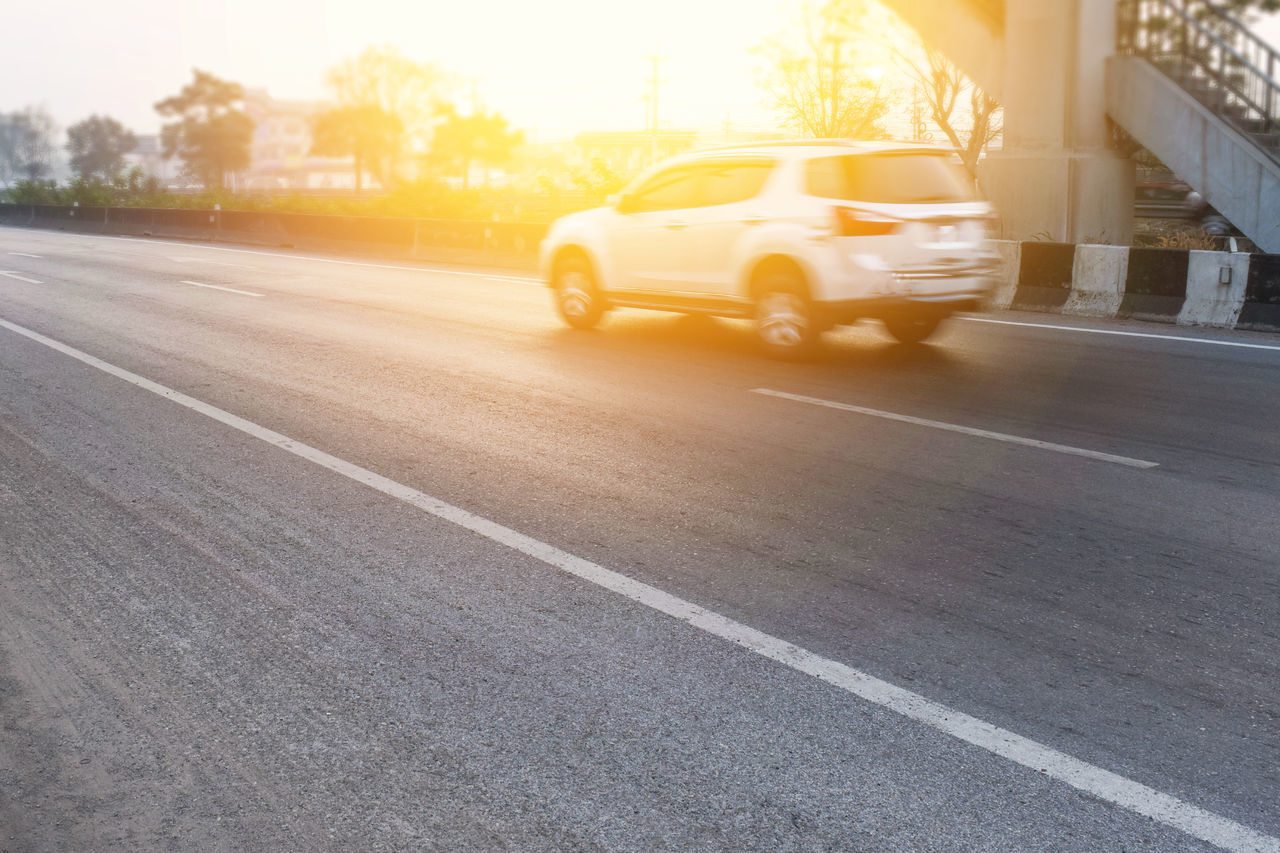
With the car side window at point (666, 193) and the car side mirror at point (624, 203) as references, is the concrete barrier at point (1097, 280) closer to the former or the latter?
the car side window at point (666, 193)

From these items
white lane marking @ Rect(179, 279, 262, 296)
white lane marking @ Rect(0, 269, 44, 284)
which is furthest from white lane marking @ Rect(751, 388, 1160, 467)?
white lane marking @ Rect(0, 269, 44, 284)

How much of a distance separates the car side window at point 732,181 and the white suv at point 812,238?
0.01 meters

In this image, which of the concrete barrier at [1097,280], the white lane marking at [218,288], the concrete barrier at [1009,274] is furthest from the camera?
the white lane marking at [218,288]

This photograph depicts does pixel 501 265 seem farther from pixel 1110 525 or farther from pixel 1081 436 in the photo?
pixel 1110 525

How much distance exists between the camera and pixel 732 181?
1058 centimetres

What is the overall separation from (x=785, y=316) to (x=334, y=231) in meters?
19.1

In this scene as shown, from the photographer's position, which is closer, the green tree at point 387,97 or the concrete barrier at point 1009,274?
the concrete barrier at point 1009,274

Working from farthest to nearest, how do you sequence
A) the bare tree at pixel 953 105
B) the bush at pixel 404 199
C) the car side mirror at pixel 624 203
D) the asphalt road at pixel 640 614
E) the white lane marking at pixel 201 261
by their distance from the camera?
the bare tree at pixel 953 105
the bush at pixel 404 199
the white lane marking at pixel 201 261
the car side mirror at pixel 624 203
the asphalt road at pixel 640 614

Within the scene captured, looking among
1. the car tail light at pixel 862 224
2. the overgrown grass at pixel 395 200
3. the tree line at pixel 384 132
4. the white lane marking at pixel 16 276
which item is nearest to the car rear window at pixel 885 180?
the car tail light at pixel 862 224

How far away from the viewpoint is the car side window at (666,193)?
432 inches

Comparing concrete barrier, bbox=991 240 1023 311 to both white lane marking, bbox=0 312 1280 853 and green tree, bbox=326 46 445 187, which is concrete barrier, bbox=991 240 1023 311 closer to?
white lane marking, bbox=0 312 1280 853

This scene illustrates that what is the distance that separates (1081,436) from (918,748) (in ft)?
14.6

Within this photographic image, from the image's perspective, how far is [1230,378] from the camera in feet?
30.5

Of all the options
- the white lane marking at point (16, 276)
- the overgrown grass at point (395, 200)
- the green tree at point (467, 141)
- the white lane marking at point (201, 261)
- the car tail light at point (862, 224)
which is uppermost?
the green tree at point (467, 141)
